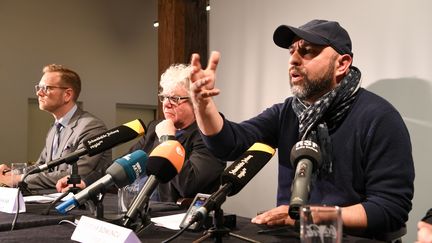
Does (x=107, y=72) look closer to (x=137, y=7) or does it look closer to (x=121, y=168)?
(x=137, y=7)

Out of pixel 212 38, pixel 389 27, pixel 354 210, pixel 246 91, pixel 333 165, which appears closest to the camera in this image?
pixel 354 210

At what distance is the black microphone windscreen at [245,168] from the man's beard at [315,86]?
0.54 meters

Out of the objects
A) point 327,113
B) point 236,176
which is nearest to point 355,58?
point 327,113

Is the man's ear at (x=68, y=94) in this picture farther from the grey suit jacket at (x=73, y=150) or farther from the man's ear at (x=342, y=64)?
the man's ear at (x=342, y=64)

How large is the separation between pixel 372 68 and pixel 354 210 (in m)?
1.26

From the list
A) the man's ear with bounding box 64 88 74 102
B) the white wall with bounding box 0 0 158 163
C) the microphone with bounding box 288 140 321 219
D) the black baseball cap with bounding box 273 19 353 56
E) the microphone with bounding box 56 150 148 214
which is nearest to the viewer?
the microphone with bounding box 288 140 321 219

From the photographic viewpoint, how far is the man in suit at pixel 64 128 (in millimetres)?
2621

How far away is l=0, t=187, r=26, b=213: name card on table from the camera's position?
165cm

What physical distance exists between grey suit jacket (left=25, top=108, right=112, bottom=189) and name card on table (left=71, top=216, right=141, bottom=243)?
1332 mm

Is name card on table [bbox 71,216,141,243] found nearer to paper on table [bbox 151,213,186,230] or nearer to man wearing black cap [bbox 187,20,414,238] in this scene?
paper on table [bbox 151,213,186,230]

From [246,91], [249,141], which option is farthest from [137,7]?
[249,141]

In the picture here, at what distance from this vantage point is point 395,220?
148cm

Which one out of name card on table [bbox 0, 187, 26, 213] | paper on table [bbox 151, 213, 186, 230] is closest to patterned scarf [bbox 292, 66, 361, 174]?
paper on table [bbox 151, 213, 186, 230]

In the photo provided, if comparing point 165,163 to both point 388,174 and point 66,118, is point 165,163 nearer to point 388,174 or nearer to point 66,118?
point 388,174
